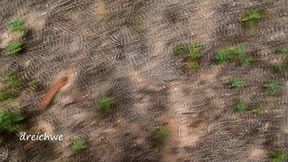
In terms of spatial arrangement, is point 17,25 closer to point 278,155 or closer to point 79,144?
point 79,144

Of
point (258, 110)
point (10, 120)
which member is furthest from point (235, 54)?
point (10, 120)

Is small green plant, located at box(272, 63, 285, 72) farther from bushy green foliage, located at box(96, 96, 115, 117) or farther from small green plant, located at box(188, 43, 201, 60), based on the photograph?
bushy green foliage, located at box(96, 96, 115, 117)

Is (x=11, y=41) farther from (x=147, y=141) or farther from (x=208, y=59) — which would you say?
(x=208, y=59)

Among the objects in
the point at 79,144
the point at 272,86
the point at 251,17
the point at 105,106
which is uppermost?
the point at 251,17

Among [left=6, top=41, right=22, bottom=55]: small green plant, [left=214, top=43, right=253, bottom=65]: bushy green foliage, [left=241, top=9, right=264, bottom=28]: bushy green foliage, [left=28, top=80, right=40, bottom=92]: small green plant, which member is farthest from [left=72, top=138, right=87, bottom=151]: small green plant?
[left=241, top=9, right=264, bottom=28]: bushy green foliage

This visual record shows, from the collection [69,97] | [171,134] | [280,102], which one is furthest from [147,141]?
[280,102]

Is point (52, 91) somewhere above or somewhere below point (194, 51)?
below
